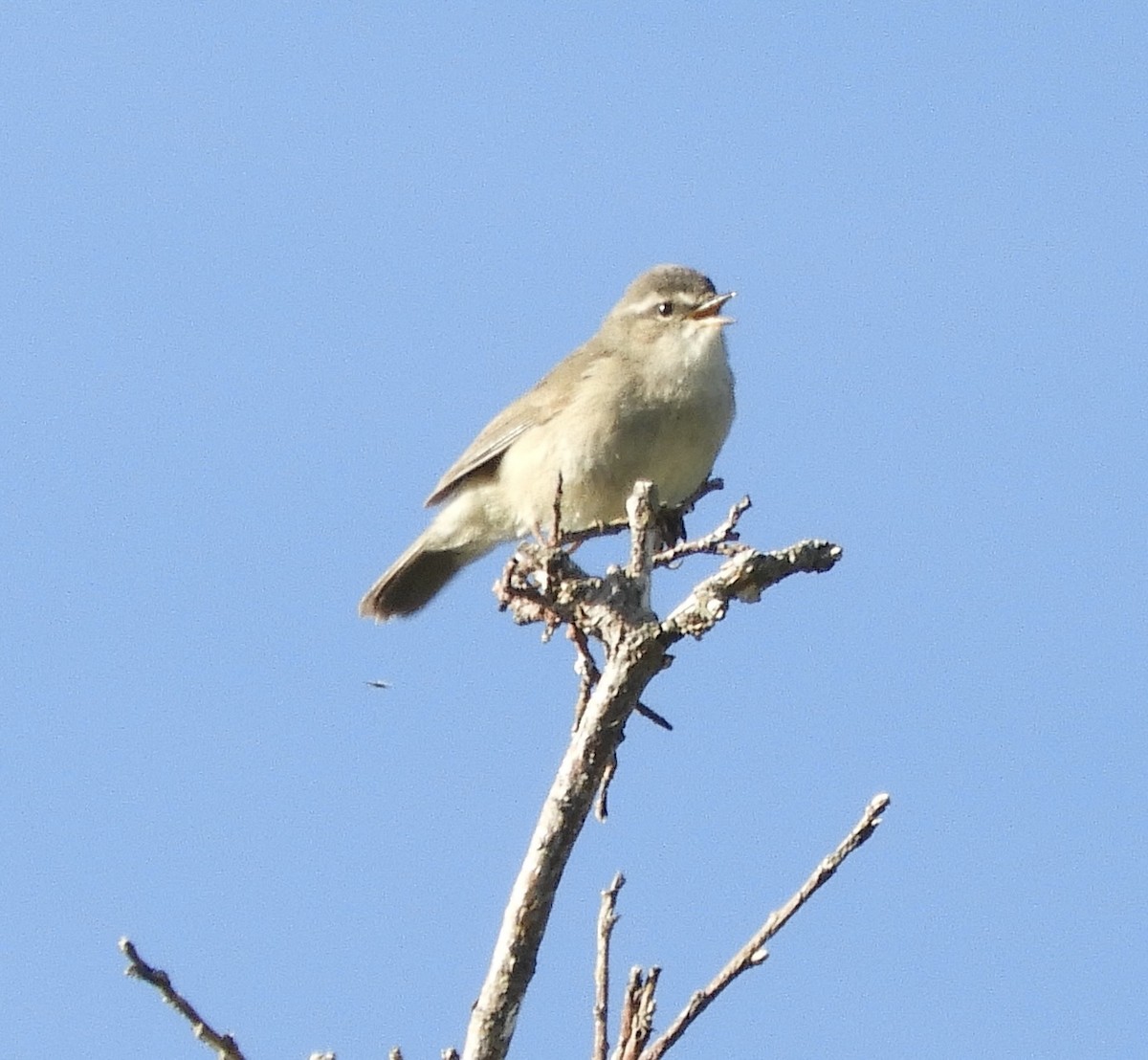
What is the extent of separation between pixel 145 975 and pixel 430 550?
592 centimetres

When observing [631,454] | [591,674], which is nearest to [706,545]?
[591,674]

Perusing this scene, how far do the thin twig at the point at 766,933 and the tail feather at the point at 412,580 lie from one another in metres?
5.63

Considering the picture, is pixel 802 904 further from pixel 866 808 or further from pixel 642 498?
pixel 642 498

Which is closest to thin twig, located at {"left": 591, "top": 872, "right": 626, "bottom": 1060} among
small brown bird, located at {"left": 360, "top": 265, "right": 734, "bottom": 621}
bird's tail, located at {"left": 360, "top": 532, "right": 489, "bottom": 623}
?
small brown bird, located at {"left": 360, "top": 265, "right": 734, "bottom": 621}

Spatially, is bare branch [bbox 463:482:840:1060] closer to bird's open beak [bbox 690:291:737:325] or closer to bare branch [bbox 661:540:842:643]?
bare branch [bbox 661:540:842:643]

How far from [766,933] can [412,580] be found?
5.86 meters

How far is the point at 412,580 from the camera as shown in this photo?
898 cm

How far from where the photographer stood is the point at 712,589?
11.9 feet

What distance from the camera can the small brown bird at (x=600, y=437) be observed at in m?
7.82

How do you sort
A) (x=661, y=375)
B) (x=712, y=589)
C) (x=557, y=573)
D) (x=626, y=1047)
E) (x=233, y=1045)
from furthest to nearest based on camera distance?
(x=661, y=375)
(x=557, y=573)
(x=712, y=589)
(x=626, y=1047)
(x=233, y=1045)

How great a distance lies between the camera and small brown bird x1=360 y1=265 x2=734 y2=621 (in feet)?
25.7

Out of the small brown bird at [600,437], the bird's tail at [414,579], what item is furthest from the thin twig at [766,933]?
the bird's tail at [414,579]

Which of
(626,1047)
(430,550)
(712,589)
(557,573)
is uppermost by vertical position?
(430,550)

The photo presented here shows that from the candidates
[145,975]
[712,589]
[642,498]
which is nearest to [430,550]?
[642,498]
